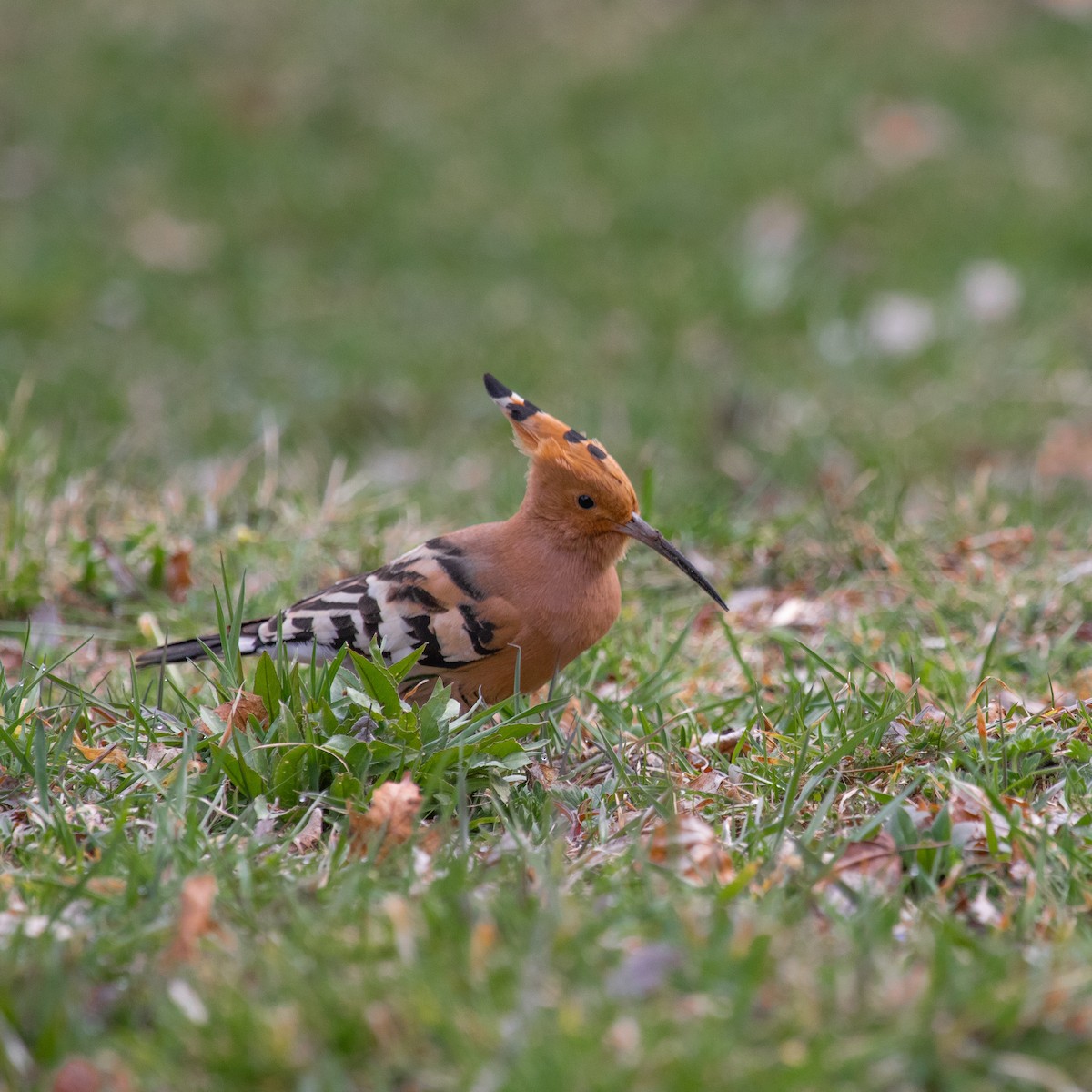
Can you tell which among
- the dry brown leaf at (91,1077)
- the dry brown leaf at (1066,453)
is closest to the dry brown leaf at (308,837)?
the dry brown leaf at (91,1077)

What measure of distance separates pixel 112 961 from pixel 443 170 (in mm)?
7893

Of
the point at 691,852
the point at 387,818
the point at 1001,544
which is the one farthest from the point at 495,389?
the point at 1001,544

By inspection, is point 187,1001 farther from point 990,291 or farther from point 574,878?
point 990,291

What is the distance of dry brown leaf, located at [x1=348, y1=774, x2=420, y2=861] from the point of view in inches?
106

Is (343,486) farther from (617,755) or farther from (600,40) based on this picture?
(600,40)

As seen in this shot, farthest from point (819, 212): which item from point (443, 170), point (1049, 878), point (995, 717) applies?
point (1049, 878)

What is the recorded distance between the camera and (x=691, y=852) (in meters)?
2.64

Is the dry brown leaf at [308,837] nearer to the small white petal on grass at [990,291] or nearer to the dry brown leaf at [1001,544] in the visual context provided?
the dry brown leaf at [1001,544]

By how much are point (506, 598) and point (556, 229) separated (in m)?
5.87

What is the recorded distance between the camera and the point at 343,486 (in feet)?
16.1

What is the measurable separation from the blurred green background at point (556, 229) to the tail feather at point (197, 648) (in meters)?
1.93

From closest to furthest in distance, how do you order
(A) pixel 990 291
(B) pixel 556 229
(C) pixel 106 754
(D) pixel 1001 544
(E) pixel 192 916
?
(E) pixel 192 916, (C) pixel 106 754, (D) pixel 1001 544, (A) pixel 990 291, (B) pixel 556 229

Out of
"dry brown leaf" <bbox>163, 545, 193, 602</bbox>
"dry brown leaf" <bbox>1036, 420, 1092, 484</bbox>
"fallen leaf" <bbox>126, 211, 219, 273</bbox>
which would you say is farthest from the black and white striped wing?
"fallen leaf" <bbox>126, 211, 219, 273</bbox>

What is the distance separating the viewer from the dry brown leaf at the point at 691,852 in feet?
8.38
